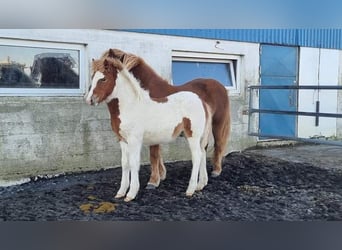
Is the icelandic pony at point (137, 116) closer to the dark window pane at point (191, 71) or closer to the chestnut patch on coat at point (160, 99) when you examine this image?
the chestnut patch on coat at point (160, 99)

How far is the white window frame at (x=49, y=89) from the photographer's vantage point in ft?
10.0

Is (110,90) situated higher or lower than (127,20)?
lower

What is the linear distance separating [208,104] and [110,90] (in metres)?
0.87

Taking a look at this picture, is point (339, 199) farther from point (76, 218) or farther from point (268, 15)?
point (76, 218)

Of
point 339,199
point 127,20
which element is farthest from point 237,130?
point 127,20

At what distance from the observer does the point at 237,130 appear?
354cm

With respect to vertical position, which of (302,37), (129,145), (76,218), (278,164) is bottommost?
(76,218)

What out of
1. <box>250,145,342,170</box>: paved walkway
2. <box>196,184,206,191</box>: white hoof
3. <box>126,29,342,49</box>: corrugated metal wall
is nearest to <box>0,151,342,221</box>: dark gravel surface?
<box>196,184,206,191</box>: white hoof

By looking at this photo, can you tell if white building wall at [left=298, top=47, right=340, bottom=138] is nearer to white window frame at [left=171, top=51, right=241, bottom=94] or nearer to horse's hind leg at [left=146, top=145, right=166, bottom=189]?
white window frame at [left=171, top=51, right=241, bottom=94]

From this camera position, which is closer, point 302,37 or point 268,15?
point 268,15

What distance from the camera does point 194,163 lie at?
295 cm

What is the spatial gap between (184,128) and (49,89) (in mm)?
1209

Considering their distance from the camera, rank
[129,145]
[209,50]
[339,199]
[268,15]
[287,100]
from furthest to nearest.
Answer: [287,100], [209,50], [339,199], [129,145], [268,15]

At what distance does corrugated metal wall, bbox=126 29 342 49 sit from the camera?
3429 millimetres
